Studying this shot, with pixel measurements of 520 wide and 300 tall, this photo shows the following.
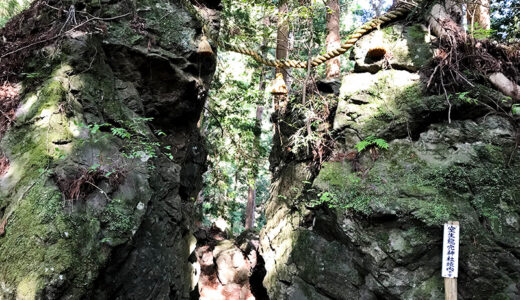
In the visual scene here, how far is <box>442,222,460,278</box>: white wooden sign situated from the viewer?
3428mm

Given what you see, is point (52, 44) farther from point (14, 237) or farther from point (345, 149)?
point (345, 149)

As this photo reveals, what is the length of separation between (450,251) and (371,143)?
1.94 m

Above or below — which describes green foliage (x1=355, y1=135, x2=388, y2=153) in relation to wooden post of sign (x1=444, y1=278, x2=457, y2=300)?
above

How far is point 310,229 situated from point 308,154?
5.10 ft

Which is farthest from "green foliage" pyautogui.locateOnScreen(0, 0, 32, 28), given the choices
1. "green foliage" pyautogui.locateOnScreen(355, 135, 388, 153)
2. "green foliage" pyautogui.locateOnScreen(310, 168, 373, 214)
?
"green foliage" pyautogui.locateOnScreen(355, 135, 388, 153)

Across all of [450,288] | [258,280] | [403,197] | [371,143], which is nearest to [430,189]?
[403,197]

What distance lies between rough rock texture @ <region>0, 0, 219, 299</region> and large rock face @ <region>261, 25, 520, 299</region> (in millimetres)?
2318

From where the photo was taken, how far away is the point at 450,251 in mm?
3502

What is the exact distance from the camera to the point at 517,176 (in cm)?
393

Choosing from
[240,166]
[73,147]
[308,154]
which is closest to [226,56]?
[240,166]

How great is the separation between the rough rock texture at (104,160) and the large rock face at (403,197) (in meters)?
2.32

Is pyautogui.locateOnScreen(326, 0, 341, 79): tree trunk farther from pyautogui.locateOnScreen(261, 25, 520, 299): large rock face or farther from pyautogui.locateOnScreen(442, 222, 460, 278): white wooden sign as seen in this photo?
pyautogui.locateOnScreen(442, 222, 460, 278): white wooden sign

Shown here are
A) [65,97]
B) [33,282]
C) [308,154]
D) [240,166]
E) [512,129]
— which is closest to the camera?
[33,282]

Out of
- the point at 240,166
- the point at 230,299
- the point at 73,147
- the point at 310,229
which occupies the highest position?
the point at 73,147
